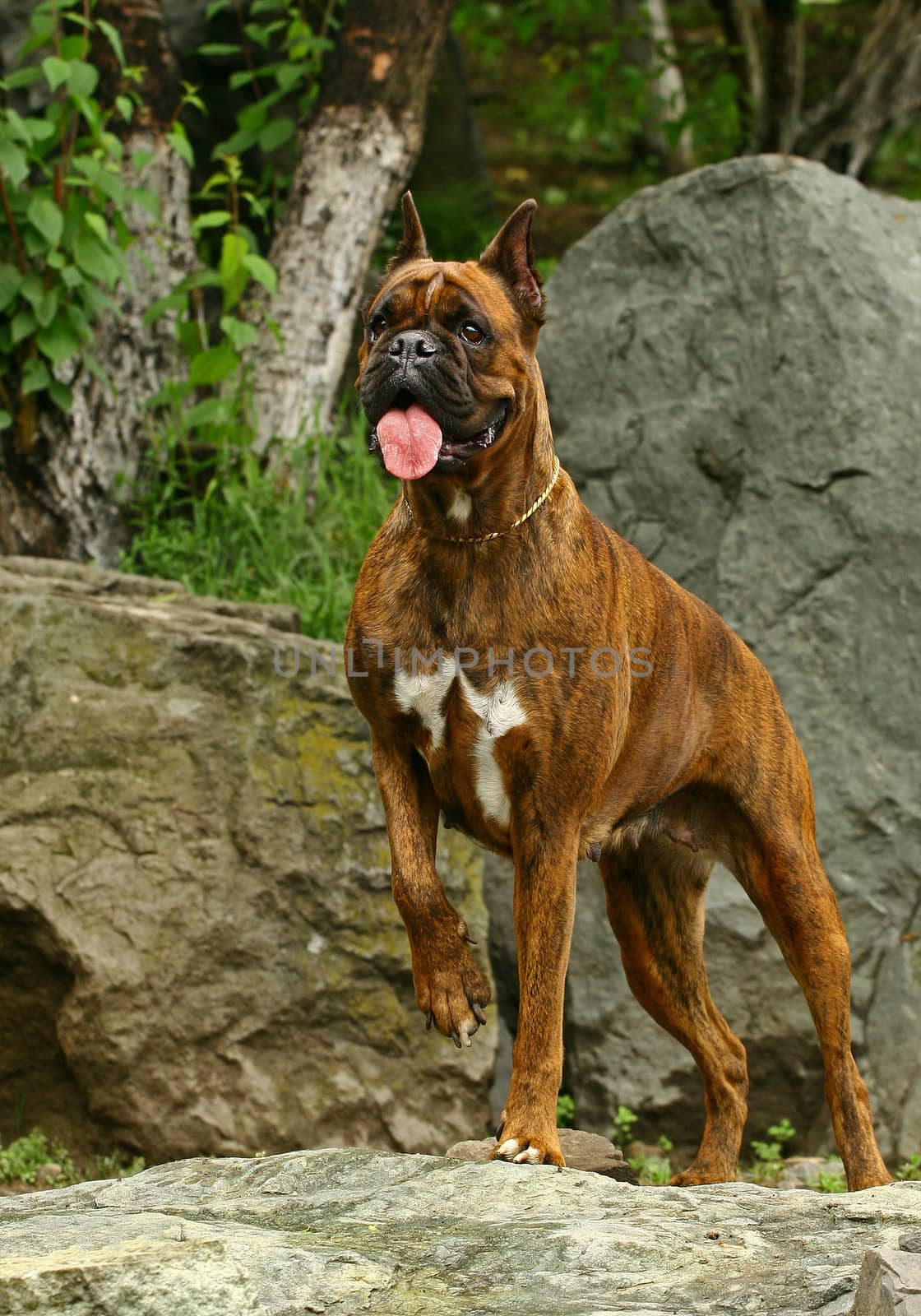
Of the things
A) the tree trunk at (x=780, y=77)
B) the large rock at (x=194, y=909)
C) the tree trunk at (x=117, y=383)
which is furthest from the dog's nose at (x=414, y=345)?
the tree trunk at (x=780, y=77)

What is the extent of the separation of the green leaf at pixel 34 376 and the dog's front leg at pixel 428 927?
333 centimetres

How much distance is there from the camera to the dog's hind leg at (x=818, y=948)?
429 centimetres

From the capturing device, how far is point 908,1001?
6035 millimetres

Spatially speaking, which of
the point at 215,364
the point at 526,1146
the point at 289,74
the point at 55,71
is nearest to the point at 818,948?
the point at 526,1146

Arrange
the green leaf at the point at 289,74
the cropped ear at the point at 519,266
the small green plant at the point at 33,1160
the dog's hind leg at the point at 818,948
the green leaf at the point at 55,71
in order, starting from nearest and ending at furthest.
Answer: the cropped ear at the point at 519,266 → the dog's hind leg at the point at 818,948 → the small green plant at the point at 33,1160 → the green leaf at the point at 55,71 → the green leaf at the point at 289,74

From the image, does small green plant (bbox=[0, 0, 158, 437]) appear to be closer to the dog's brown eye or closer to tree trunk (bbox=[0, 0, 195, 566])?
tree trunk (bbox=[0, 0, 195, 566])

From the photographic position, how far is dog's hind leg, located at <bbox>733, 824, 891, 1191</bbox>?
429cm

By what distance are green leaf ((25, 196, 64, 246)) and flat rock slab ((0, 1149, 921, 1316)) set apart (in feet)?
13.0

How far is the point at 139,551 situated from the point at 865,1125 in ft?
13.9

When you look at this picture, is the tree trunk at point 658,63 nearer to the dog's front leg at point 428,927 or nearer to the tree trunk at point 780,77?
the tree trunk at point 780,77

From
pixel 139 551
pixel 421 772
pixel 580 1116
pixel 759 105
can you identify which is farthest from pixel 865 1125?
pixel 759 105

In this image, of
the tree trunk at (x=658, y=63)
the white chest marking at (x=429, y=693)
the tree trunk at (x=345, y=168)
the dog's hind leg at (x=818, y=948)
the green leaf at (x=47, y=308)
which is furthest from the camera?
the tree trunk at (x=658, y=63)

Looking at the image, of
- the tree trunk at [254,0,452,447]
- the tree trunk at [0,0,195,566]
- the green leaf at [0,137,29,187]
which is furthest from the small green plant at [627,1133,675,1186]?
the green leaf at [0,137,29,187]

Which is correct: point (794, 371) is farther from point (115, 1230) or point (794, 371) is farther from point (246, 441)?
point (115, 1230)
